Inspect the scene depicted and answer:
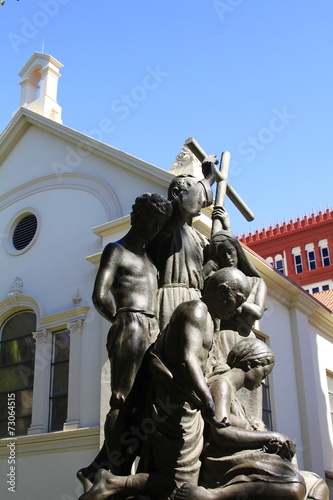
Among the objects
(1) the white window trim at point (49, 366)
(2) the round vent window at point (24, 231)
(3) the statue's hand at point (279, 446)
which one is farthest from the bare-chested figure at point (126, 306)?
(2) the round vent window at point (24, 231)

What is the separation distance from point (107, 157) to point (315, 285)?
34.8m

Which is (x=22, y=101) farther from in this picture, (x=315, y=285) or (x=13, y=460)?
(x=315, y=285)

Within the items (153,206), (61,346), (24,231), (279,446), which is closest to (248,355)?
(279,446)

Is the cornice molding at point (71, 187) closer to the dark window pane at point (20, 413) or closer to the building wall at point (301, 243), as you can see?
the dark window pane at point (20, 413)

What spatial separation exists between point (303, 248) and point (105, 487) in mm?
48095

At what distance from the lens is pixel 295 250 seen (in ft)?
165

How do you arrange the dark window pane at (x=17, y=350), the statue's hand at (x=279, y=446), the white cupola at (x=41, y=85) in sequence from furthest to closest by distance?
the white cupola at (x=41, y=85), the dark window pane at (x=17, y=350), the statue's hand at (x=279, y=446)

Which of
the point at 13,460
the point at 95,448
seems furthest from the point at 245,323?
the point at 13,460

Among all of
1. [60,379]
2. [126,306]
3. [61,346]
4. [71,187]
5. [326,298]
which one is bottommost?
[126,306]

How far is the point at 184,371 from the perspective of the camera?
336 cm

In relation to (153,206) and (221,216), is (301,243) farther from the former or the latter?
(153,206)

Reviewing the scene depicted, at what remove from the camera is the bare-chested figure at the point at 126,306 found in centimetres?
367

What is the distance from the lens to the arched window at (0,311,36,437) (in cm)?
1561

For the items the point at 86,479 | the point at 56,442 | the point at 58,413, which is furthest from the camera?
the point at 58,413
